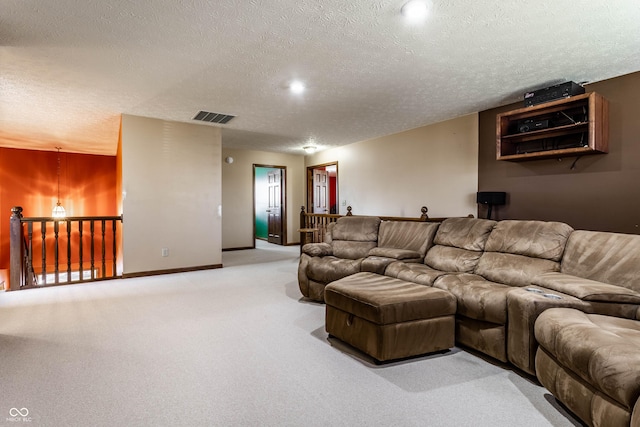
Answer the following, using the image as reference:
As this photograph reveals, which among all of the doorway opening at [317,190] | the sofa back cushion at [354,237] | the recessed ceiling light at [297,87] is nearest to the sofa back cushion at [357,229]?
the sofa back cushion at [354,237]

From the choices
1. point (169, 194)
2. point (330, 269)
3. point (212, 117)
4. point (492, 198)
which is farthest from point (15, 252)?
point (492, 198)

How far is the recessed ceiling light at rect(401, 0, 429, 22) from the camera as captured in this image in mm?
2170

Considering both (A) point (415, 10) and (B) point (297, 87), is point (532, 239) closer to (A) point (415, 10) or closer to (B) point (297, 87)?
(A) point (415, 10)

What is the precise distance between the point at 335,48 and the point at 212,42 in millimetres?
1025

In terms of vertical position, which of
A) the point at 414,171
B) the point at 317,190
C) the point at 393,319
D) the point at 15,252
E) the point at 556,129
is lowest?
the point at 393,319

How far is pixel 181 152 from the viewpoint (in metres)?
5.32

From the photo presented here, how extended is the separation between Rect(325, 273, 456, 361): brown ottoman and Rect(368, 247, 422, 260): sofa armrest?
38.7 inches

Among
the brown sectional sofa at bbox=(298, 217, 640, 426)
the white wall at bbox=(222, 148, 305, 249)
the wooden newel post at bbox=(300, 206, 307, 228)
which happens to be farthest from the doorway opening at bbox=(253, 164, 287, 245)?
the brown sectional sofa at bbox=(298, 217, 640, 426)

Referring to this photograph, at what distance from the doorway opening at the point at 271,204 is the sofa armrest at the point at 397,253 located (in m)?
4.99

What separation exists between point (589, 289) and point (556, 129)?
2164mm

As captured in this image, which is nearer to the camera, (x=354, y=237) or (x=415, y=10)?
(x=415, y=10)

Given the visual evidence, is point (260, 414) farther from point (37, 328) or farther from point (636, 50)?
point (636, 50)

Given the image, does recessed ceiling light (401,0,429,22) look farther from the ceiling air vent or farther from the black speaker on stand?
the ceiling air vent

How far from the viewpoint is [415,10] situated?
224 centimetres
